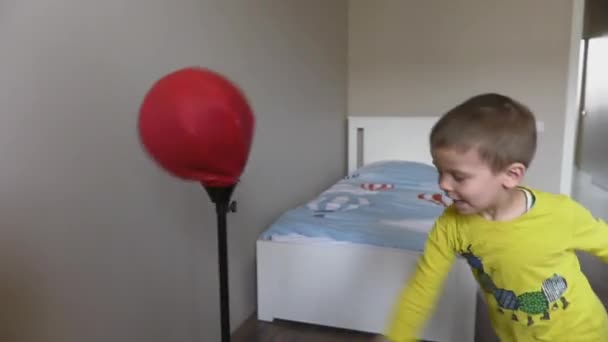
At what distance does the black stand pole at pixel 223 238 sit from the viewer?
86 centimetres

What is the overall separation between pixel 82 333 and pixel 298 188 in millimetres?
1443

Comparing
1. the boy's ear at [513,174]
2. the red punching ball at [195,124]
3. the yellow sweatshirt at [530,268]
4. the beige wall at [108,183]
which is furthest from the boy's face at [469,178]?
the beige wall at [108,183]

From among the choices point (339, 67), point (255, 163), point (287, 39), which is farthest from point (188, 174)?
point (339, 67)

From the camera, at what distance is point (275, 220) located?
2.19 m

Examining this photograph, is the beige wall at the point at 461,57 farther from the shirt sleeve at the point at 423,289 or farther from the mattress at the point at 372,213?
the shirt sleeve at the point at 423,289

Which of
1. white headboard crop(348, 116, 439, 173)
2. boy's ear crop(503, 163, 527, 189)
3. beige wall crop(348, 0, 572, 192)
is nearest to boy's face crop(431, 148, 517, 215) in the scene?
boy's ear crop(503, 163, 527, 189)

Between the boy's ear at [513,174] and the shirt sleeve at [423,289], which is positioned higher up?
the boy's ear at [513,174]

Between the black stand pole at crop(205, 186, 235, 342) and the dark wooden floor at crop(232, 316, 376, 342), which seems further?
the dark wooden floor at crop(232, 316, 376, 342)

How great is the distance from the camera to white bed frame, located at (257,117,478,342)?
1.75 m

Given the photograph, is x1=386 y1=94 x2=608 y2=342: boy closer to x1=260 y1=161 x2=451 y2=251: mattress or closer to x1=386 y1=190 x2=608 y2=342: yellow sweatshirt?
x1=386 y1=190 x2=608 y2=342: yellow sweatshirt

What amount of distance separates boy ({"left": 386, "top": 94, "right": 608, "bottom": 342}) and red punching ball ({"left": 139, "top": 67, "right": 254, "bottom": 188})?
1.26ft

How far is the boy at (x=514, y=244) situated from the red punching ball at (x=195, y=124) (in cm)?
38

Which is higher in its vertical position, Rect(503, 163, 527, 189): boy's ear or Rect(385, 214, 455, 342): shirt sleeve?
Rect(503, 163, 527, 189): boy's ear

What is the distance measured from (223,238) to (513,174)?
1.78 ft
